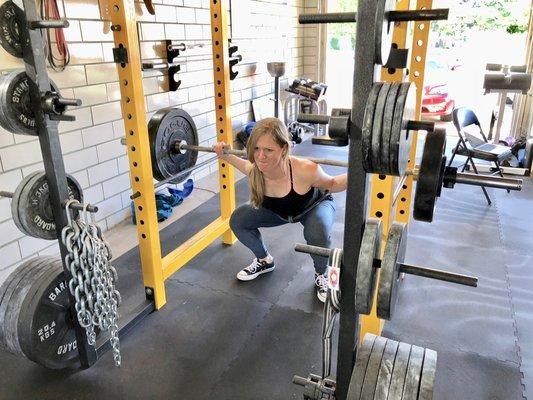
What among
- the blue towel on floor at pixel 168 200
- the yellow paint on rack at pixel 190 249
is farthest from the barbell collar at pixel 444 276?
the blue towel on floor at pixel 168 200

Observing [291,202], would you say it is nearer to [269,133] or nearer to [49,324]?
[269,133]

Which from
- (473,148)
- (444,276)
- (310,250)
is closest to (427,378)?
(444,276)

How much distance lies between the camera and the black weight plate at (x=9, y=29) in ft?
4.49

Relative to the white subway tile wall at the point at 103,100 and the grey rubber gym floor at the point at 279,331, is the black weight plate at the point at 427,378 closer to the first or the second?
the grey rubber gym floor at the point at 279,331

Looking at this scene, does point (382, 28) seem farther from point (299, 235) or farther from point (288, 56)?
point (288, 56)

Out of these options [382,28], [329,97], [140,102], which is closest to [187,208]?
[140,102]

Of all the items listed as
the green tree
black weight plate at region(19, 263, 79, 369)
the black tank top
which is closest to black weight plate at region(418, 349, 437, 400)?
the black tank top

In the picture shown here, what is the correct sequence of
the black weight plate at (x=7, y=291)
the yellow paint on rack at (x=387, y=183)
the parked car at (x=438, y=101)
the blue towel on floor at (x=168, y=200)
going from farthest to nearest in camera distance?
the parked car at (x=438, y=101) → the blue towel on floor at (x=168, y=200) → the black weight plate at (x=7, y=291) → the yellow paint on rack at (x=387, y=183)

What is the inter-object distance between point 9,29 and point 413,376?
1.63m

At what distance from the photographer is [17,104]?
57.8 inches

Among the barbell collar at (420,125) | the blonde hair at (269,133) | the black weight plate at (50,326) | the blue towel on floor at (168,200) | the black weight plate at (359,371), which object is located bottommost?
the blue towel on floor at (168,200)

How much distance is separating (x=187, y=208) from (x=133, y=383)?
1974mm

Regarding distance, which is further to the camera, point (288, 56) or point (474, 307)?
point (288, 56)

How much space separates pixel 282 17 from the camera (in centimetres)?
549
